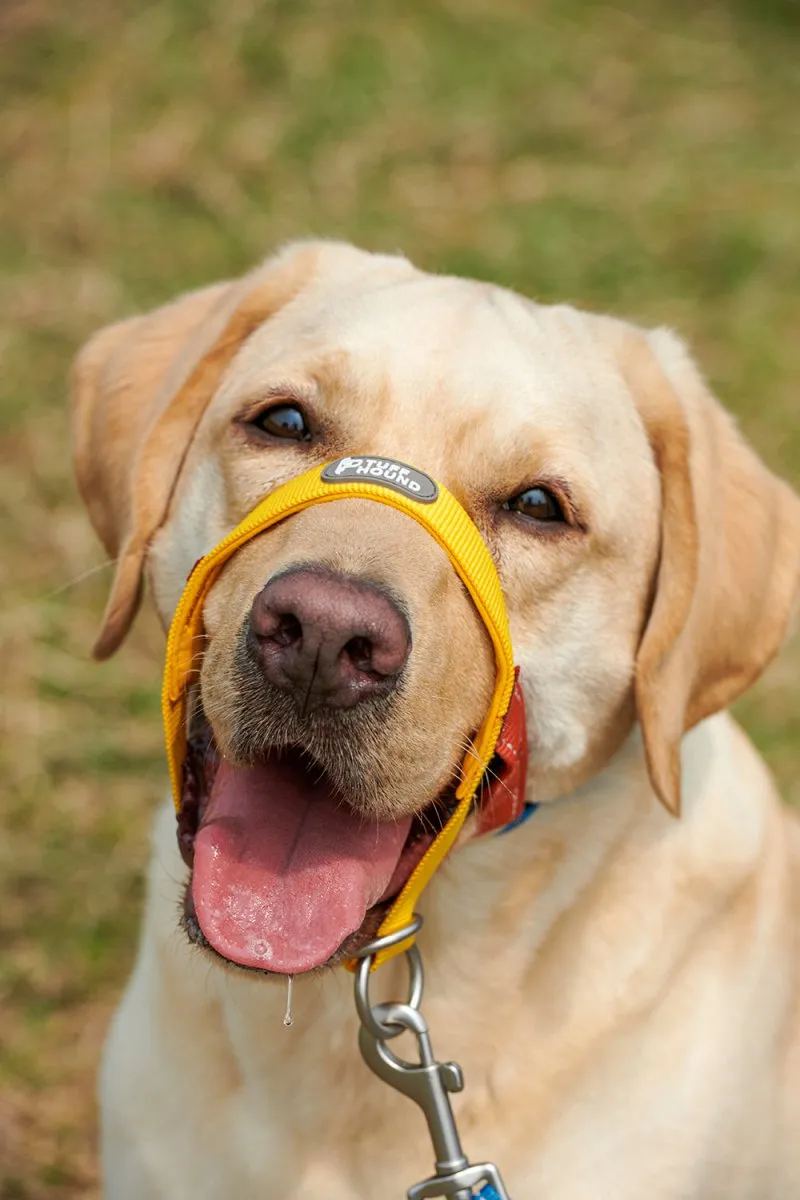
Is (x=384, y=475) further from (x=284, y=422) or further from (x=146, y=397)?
(x=146, y=397)

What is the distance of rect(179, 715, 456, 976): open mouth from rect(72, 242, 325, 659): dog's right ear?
1.80ft

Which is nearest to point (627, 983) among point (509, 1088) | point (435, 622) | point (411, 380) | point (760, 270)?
point (509, 1088)

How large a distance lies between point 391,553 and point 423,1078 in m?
0.87

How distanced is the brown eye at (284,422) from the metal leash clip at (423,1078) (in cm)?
94

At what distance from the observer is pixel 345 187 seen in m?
7.64

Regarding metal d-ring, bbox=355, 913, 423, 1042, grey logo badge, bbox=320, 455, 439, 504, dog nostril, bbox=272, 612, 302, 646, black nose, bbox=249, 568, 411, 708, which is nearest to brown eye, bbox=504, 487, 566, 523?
grey logo badge, bbox=320, 455, 439, 504

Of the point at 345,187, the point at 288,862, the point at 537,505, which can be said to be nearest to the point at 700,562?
the point at 537,505

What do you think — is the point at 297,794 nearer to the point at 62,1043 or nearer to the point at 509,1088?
the point at 509,1088

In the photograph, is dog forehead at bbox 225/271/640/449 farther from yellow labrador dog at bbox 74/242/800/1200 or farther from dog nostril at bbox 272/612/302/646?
dog nostril at bbox 272/612/302/646

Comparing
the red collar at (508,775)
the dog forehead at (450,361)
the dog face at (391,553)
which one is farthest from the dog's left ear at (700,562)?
the red collar at (508,775)

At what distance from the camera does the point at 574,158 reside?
26.2ft

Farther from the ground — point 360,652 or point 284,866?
point 360,652

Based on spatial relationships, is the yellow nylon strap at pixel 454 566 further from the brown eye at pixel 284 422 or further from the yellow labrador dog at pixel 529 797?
the brown eye at pixel 284 422

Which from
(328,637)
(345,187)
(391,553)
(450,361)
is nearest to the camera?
(328,637)
